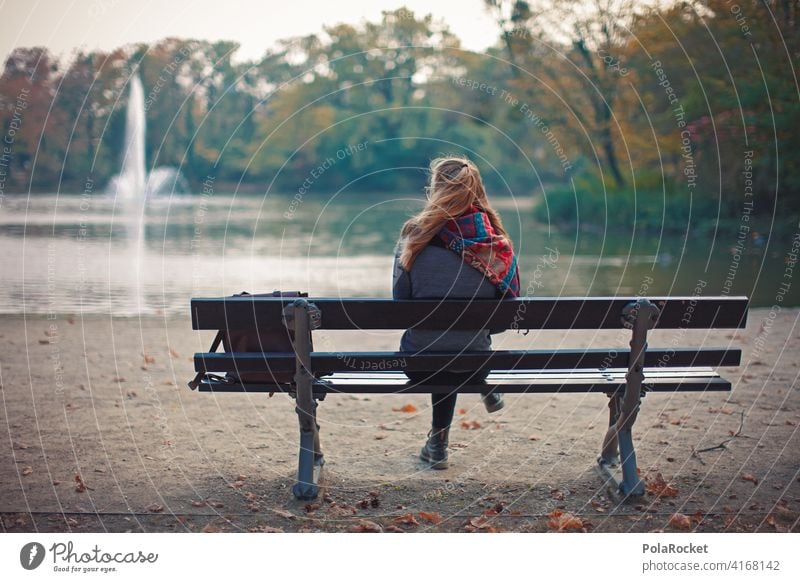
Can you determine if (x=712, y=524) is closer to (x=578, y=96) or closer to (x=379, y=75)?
(x=578, y=96)

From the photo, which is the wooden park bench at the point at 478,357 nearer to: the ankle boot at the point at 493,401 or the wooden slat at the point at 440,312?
the wooden slat at the point at 440,312

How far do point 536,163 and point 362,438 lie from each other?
162ft

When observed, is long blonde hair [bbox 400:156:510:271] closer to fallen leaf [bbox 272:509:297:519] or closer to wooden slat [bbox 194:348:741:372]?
wooden slat [bbox 194:348:741:372]

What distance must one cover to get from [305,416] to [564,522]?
4.48 ft

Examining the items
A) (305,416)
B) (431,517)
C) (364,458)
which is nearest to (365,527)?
(431,517)

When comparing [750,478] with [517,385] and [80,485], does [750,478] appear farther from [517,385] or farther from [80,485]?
[80,485]

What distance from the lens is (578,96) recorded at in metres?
35.5

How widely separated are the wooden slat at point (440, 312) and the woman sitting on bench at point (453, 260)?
163mm

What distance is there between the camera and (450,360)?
14.3ft

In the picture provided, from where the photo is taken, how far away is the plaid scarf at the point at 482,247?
4.48 meters

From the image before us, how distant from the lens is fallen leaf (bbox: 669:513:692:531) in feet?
13.6

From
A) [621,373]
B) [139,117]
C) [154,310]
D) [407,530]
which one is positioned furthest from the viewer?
[139,117]

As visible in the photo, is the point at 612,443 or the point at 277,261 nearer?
the point at 612,443

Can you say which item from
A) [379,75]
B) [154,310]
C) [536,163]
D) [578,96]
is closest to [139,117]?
[379,75]
